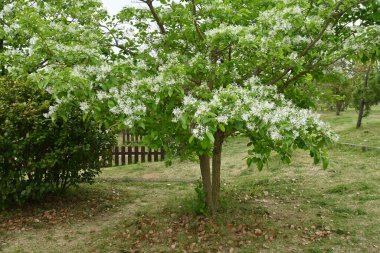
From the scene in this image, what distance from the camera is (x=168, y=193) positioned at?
8297 mm

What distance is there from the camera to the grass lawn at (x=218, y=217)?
5367 mm

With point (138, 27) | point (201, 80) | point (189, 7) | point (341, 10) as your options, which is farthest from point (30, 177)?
point (341, 10)

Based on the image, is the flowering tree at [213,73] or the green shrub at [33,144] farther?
the green shrub at [33,144]

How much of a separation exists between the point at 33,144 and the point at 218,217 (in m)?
3.71

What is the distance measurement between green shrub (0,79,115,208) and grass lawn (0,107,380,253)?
526 mm

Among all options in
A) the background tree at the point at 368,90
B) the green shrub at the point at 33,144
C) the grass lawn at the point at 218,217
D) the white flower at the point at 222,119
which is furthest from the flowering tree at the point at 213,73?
the background tree at the point at 368,90

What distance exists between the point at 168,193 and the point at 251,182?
6.85 ft

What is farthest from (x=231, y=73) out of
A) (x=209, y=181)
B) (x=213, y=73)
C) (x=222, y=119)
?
(x=209, y=181)

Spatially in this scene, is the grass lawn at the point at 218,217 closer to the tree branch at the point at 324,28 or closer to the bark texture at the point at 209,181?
the bark texture at the point at 209,181

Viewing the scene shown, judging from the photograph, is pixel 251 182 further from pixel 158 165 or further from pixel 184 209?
pixel 158 165

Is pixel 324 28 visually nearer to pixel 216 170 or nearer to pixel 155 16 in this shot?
pixel 155 16

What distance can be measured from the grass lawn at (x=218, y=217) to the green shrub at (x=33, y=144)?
526mm

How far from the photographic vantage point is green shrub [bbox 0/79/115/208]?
21.7 ft

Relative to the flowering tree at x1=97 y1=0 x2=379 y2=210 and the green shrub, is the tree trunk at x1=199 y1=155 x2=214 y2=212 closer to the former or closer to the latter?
the flowering tree at x1=97 y1=0 x2=379 y2=210
